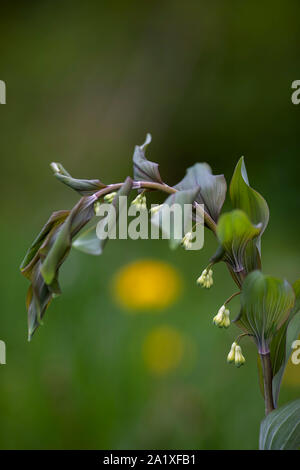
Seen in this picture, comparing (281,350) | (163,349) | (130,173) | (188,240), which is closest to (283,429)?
(281,350)

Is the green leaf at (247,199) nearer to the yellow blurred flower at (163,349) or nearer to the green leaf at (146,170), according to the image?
the green leaf at (146,170)

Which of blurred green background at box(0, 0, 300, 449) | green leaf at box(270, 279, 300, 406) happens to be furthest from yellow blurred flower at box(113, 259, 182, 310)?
green leaf at box(270, 279, 300, 406)

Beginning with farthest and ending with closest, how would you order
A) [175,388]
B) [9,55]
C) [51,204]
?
[9,55] → [51,204] → [175,388]

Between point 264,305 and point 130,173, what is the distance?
1495 mm

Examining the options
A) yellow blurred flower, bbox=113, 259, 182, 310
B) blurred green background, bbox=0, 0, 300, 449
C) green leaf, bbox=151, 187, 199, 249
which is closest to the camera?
green leaf, bbox=151, 187, 199, 249

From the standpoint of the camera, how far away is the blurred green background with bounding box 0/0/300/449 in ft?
2.94

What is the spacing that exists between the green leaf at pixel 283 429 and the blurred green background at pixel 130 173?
1.50 ft

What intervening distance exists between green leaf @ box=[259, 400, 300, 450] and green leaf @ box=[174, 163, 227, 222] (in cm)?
16

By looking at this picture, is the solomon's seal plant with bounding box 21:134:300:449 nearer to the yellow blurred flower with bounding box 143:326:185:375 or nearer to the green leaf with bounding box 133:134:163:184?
the green leaf with bounding box 133:134:163:184

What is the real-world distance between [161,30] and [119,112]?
0.36 meters

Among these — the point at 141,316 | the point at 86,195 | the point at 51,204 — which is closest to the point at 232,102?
the point at 51,204

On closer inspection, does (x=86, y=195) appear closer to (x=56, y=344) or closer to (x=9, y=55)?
(x=56, y=344)

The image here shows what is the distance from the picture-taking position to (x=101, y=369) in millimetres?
982

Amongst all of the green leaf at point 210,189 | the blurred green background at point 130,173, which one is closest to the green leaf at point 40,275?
the green leaf at point 210,189
